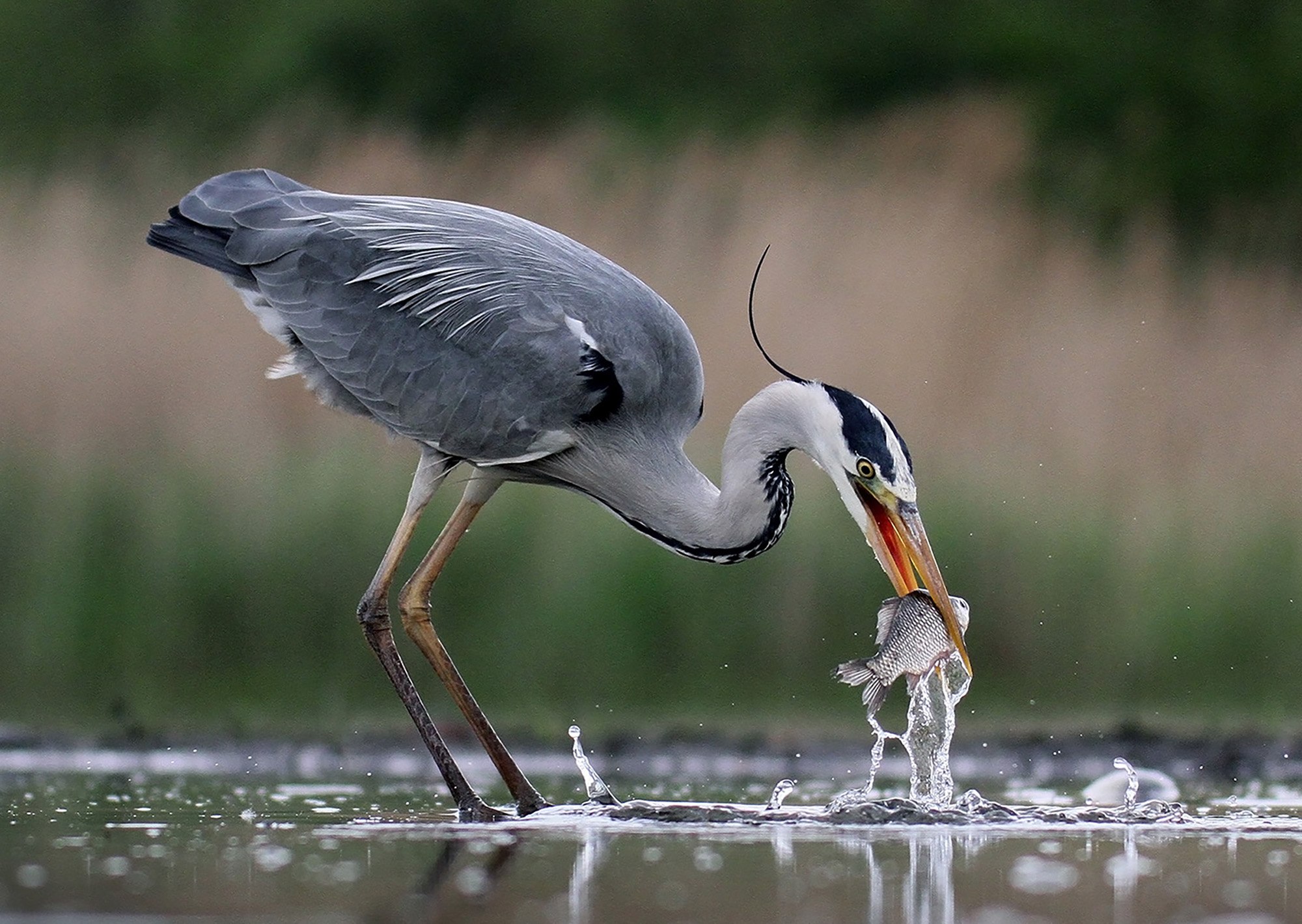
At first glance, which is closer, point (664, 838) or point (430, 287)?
point (664, 838)

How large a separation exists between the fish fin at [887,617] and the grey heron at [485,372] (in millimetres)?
298

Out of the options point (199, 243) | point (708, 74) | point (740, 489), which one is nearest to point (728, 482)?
point (740, 489)

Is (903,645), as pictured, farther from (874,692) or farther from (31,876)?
(31,876)

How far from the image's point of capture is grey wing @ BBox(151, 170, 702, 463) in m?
7.27

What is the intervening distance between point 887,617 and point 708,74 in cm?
814

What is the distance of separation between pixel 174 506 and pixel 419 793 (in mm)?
2958

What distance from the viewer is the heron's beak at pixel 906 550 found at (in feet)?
21.6

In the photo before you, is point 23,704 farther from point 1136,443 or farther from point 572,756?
point 1136,443

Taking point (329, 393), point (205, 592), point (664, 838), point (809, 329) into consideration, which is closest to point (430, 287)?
point (329, 393)

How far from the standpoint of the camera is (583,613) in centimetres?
963

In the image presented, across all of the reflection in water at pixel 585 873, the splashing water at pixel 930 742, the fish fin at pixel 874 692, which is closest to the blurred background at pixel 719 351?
the splashing water at pixel 930 742

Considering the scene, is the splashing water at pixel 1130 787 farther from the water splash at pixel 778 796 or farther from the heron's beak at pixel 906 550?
the water splash at pixel 778 796

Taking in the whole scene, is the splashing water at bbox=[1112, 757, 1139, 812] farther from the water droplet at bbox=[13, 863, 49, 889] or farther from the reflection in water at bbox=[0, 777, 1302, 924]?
the water droplet at bbox=[13, 863, 49, 889]

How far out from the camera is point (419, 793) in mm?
7781
